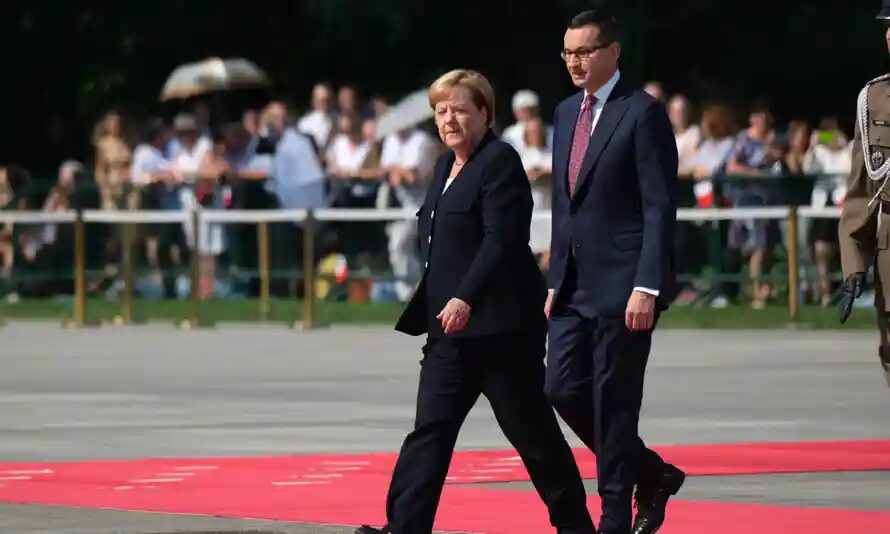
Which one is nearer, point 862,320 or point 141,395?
point 141,395

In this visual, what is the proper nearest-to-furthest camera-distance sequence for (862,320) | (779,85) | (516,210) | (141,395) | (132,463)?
(516,210)
(132,463)
(141,395)
(862,320)
(779,85)

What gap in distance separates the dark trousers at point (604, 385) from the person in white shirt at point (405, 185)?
13917mm

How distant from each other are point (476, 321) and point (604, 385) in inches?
20.2

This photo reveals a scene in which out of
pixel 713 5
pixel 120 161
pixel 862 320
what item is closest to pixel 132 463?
pixel 862 320

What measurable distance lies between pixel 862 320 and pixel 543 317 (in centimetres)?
1364

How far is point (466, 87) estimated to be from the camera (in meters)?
9.58

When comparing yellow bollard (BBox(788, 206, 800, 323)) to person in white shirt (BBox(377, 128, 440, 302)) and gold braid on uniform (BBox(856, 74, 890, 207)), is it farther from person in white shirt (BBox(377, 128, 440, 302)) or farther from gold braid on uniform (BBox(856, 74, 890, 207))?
gold braid on uniform (BBox(856, 74, 890, 207))

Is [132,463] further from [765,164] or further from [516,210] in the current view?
[765,164]

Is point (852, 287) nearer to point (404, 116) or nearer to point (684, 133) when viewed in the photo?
point (684, 133)

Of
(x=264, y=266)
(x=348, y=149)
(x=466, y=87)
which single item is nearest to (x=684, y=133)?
(x=348, y=149)

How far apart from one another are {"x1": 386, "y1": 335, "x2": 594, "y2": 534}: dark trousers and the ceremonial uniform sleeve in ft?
3.86

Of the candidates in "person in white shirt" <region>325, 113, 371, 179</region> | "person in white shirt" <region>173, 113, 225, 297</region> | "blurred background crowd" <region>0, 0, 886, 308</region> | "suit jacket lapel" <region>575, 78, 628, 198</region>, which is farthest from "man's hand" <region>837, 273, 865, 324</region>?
"person in white shirt" <region>325, 113, 371, 179</region>

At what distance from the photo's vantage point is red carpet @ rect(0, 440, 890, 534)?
10.9m

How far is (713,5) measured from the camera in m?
33.5
